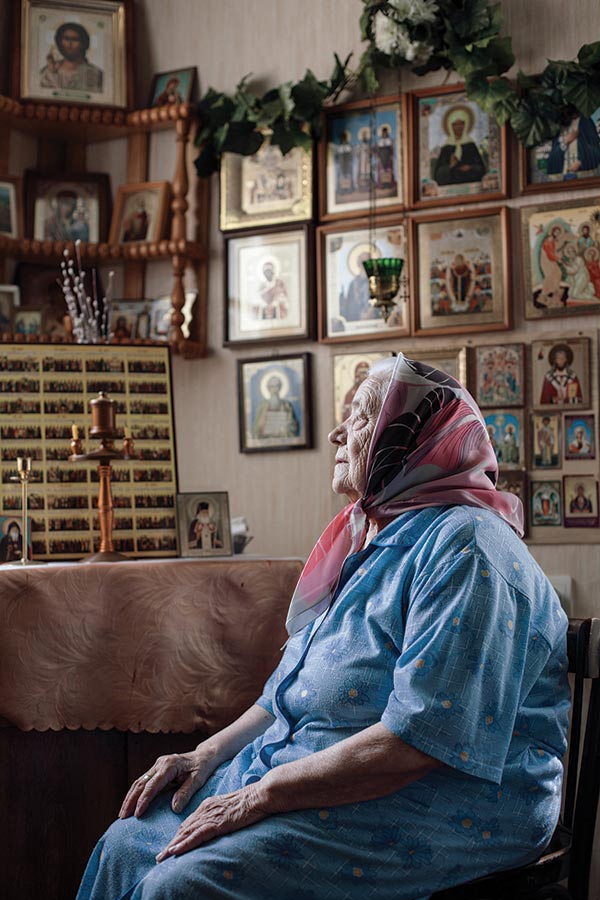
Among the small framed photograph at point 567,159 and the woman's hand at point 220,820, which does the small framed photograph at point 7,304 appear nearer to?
the small framed photograph at point 567,159

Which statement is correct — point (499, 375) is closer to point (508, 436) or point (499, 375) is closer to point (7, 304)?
point (508, 436)

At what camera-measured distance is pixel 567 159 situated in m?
3.23

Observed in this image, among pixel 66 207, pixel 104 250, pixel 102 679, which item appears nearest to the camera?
pixel 102 679

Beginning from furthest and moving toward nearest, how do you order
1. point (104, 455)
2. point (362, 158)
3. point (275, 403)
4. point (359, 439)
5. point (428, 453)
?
point (275, 403) < point (362, 158) < point (104, 455) < point (359, 439) < point (428, 453)

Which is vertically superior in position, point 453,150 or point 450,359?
point 453,150

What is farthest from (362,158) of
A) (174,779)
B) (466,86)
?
(174,779)

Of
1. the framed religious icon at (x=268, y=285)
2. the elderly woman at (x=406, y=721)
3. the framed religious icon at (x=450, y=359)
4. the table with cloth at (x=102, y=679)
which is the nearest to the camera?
the elderly woman at (x=406, y=721)

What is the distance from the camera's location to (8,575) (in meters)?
2.43

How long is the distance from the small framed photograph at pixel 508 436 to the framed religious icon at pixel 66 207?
1.66 metres

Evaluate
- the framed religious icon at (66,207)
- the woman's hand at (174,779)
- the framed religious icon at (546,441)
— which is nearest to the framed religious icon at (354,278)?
the framed religious icon at (546,441)

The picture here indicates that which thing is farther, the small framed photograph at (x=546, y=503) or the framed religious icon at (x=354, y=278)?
the framed religious icon at (x=354, y=278)

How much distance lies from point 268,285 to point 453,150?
79 cm

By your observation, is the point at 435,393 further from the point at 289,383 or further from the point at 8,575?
the point at 289,383

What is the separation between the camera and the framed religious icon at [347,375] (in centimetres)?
349
